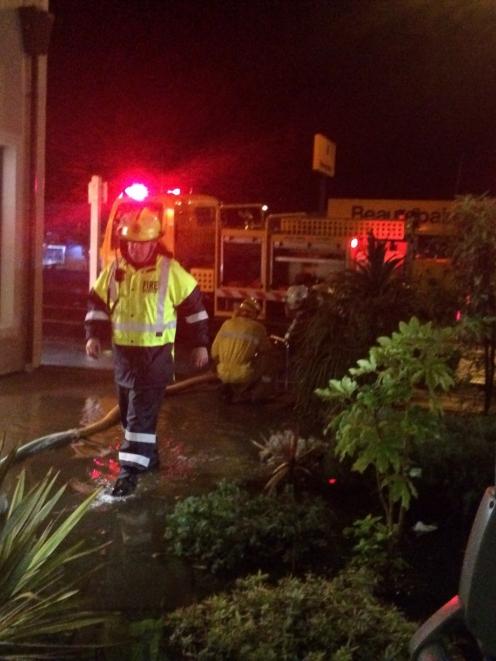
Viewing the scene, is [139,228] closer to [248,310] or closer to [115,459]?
[115,459]

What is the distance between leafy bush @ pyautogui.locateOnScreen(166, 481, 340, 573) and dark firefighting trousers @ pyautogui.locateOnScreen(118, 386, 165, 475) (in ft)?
3.80

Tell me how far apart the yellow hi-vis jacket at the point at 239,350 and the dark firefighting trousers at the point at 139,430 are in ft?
9.87

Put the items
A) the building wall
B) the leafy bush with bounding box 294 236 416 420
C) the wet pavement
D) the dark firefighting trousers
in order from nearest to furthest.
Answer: the wet pavement → the dark firefighting trousers → the leafy bush with bounding box 294 236 416 420 → the building wall

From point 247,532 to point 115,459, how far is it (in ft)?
8.47

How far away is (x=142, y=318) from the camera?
6918 millimetres

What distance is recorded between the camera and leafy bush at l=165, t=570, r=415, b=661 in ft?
12.8

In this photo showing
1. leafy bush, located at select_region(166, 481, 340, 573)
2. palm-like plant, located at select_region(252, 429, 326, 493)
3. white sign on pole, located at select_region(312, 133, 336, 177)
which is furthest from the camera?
white sign on pole, located at select_region(312, 133, 336, 177)

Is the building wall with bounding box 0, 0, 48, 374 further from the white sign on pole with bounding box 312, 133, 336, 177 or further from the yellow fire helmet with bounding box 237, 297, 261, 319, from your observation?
the white sign on pole with bounding box 312, 133, 336, 177

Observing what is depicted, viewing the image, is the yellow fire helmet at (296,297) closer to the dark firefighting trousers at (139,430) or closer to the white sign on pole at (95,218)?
the dark firefighting trousers at (139,430)

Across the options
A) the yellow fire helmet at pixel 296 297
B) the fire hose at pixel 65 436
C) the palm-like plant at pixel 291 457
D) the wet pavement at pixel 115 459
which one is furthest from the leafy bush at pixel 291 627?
the yellow fire helmet at pixel 296 297

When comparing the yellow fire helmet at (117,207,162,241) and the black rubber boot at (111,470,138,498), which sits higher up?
the yellow fire helmet at (117,207,162,241)

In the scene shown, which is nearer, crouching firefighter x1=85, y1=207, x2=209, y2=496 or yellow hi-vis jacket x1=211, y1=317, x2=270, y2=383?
crouching firefighter x1=85, y1=207, x2=209, y2=496

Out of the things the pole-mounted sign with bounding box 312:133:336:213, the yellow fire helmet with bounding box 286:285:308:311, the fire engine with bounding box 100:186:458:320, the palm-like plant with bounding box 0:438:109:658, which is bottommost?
the palm-like plant with bounding box 0:438:109:658

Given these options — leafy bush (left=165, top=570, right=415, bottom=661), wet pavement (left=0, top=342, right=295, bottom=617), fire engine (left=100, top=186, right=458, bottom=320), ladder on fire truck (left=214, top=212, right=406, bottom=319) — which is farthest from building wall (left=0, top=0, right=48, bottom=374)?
leafy bush (left=165, top=570, right=415, bottom=661)
